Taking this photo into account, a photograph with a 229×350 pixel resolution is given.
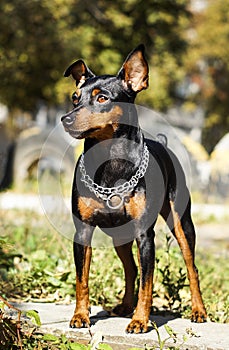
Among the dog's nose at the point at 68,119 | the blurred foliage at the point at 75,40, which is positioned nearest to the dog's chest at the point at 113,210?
the dog's nose at the point at 68,119

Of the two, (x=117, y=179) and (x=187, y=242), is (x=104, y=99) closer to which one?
(x=117, y=179)

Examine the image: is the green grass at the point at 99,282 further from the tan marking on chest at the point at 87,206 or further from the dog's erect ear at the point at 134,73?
the dog's erect ear at the point at 134,73

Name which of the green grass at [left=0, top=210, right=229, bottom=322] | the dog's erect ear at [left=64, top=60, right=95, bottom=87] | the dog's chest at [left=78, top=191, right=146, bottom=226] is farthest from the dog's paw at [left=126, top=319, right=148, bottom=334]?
the dog's erect ear at [left=64, top=60, right=95, bottom=87]

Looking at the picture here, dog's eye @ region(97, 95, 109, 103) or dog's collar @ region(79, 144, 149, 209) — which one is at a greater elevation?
dog's eye @ region(97, 95, 109, 103)

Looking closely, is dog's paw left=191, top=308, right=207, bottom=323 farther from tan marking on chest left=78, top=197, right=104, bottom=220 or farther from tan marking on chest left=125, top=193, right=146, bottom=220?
tan marking on chest left=78, top=197, right=104, bottom=220

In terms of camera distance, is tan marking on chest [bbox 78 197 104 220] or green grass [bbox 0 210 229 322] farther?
green grass [bbox 0 210 229 322]

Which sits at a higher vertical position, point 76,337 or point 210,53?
point 210,53

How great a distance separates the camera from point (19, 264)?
5.79 metres

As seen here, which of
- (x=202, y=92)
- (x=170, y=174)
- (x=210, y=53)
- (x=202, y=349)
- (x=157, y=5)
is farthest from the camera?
(x=202, y=92)

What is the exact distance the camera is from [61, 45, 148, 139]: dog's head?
11.6 ft

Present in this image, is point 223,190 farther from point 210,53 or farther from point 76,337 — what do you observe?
point 210,53

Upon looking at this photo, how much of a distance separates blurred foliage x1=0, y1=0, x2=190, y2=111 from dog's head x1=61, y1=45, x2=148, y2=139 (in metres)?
13.0

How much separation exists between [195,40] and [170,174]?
32.5 metres

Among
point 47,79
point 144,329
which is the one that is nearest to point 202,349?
point 144,329
